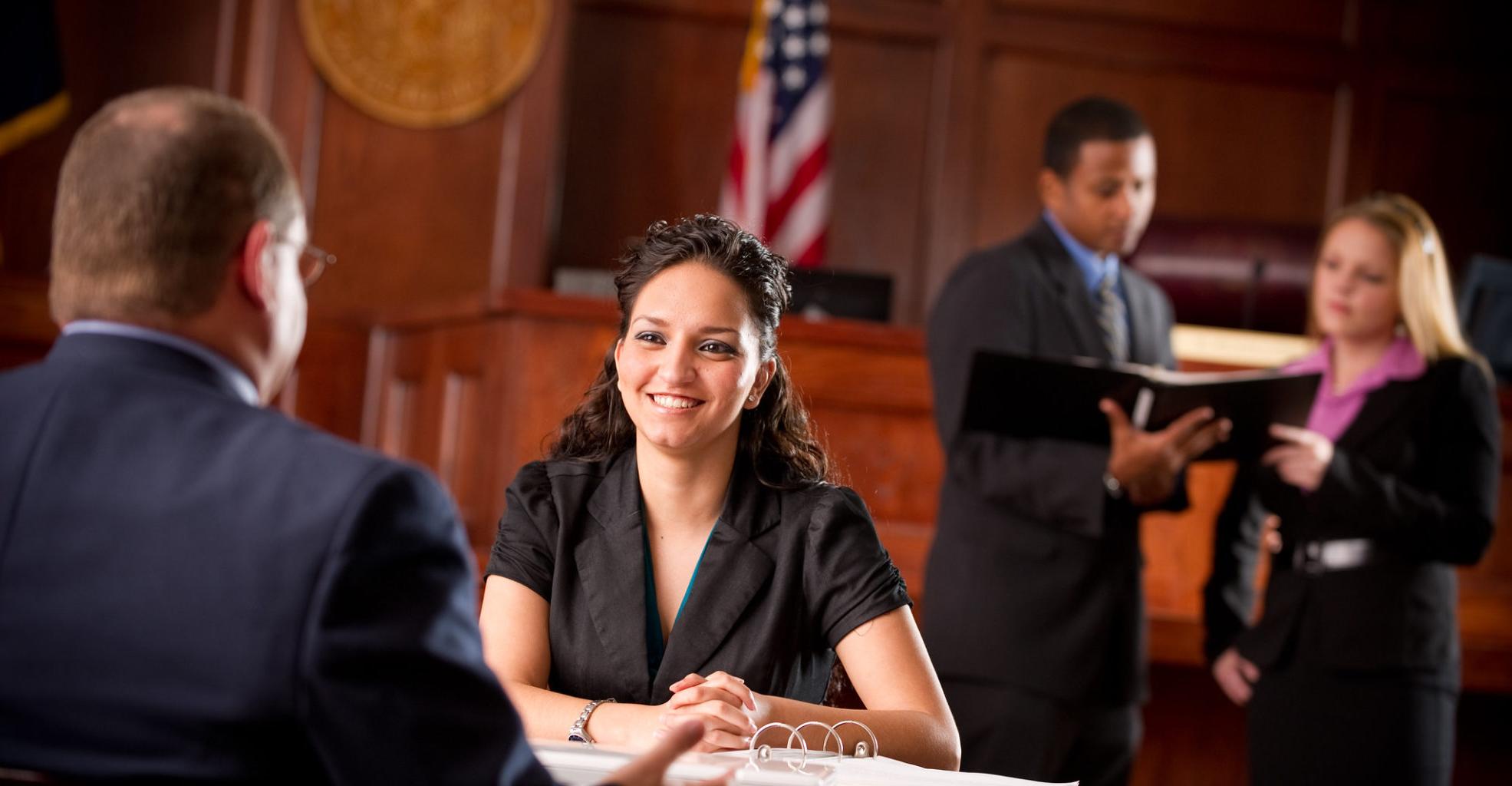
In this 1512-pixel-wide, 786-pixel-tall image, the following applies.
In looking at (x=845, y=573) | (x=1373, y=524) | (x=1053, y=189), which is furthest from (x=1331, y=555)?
(x=845, y=573)

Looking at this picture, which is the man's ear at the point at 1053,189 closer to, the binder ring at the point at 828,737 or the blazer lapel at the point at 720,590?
the blazer lapel at the point at 720,590

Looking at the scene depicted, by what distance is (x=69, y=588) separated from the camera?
1001 mm

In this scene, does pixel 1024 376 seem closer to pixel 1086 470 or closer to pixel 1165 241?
pixel 1086 470

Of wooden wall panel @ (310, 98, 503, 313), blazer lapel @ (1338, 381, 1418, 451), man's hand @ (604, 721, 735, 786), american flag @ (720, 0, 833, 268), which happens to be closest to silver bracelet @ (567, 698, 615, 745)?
man's hand @ (604, 721, 735, 786)

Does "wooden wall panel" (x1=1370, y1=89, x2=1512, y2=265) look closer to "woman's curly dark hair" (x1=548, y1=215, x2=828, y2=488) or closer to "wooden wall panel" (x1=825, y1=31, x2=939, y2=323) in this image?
"wooden wall panel" (x1=825, y1=31, x2=939, y2=323)

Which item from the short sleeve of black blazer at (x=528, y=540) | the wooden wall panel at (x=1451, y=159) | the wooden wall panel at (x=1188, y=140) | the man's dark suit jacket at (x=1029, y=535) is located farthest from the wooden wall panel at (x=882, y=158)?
the short sleeve of black blazer at (x=528, y=540)

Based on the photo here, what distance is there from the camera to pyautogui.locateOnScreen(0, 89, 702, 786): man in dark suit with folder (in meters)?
0.98

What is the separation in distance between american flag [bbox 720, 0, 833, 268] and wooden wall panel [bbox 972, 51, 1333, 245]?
94 cm

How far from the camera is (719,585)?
1975 mm

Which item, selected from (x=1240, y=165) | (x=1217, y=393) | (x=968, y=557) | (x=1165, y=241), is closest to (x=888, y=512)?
(x=968, y=557)

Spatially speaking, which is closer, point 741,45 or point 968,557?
point 968,557

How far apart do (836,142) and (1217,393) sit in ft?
12.2

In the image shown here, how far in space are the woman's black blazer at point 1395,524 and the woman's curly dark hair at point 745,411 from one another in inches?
46.3

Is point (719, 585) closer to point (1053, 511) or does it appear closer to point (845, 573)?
point (845, 573)
